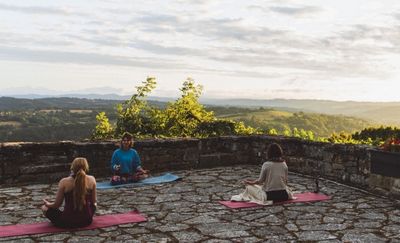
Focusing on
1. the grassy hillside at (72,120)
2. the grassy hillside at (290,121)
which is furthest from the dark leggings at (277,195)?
the grassy hillside at (290,121)

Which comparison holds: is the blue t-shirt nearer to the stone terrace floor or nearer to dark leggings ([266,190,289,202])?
the stone terrace floor

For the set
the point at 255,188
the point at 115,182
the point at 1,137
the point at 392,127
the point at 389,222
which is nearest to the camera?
the point at 389,222

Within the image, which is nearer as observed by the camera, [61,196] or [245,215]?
[61,196]

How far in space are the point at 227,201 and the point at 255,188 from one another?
1.88 feet

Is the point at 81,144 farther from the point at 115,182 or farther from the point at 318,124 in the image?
the point at 318,124

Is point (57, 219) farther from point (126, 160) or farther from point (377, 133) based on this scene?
point (377, 133)

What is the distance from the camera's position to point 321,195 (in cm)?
970

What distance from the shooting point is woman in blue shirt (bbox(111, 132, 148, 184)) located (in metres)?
10.7

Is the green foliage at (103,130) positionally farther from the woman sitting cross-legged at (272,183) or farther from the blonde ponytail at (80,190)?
the blonde ponytail at (80,190)

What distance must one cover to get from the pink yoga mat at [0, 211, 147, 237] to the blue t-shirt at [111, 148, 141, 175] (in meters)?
2.85

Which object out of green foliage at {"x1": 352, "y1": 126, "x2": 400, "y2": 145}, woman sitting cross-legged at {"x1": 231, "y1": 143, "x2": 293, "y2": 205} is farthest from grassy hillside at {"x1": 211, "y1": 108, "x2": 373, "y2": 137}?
woman sitting cross-legged at {"x1": 231, "y1": 143, "x2": 293, "y2": 205}

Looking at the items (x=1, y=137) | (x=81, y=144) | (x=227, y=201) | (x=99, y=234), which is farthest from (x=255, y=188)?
(x=1, y=137)

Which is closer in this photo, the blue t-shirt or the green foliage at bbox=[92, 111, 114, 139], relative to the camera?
the blue t-shirt

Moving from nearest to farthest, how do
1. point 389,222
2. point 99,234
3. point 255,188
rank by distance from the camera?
point 99,234 → point 389,222 → point 255,188
